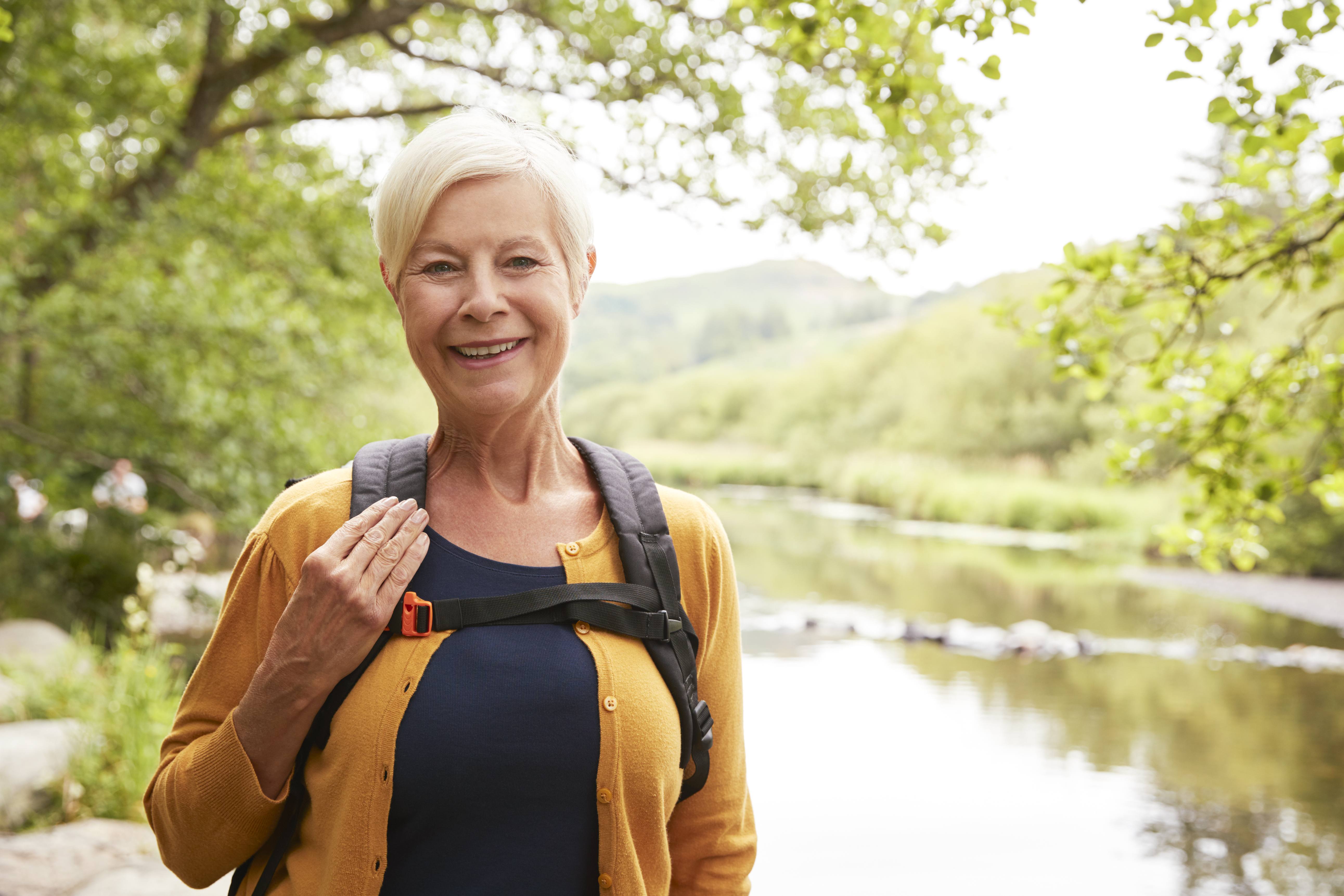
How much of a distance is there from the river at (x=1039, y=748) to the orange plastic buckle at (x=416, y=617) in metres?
5.21

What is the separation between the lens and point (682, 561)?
59.8 inches

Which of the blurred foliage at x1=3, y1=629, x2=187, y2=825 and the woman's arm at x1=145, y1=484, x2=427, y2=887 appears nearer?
the woman's arm at x1=145, y1=484, x2=427, y2=887

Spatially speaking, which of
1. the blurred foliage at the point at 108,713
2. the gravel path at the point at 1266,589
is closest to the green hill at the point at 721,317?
the gravel path at the point at 1266,589

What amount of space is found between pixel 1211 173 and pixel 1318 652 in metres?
33.7

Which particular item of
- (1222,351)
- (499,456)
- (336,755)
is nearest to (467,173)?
(499,456)

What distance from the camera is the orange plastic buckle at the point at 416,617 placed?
1304 millimetres

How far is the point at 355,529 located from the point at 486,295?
0.34m

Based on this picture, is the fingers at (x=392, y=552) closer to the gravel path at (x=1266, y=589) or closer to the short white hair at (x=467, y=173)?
the short white hair at (x=467, y=173)

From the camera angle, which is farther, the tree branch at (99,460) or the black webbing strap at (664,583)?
the tree branch at (99,460)

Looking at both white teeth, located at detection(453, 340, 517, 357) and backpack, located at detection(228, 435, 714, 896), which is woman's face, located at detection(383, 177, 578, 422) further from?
backpack, located at detection(228, 435, 714, 896)

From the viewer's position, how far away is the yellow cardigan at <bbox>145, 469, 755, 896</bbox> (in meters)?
1.27

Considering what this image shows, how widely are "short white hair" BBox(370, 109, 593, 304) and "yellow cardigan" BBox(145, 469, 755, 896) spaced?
343 mm

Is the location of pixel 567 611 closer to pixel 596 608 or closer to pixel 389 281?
pixel 596 608

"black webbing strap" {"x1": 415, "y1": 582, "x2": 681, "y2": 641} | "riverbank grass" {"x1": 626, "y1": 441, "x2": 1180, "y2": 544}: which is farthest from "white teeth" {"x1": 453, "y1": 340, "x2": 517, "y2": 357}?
"riverbank grass" {"x1": 626, "y1": 441, "x2": 1180, "y2": 544}
